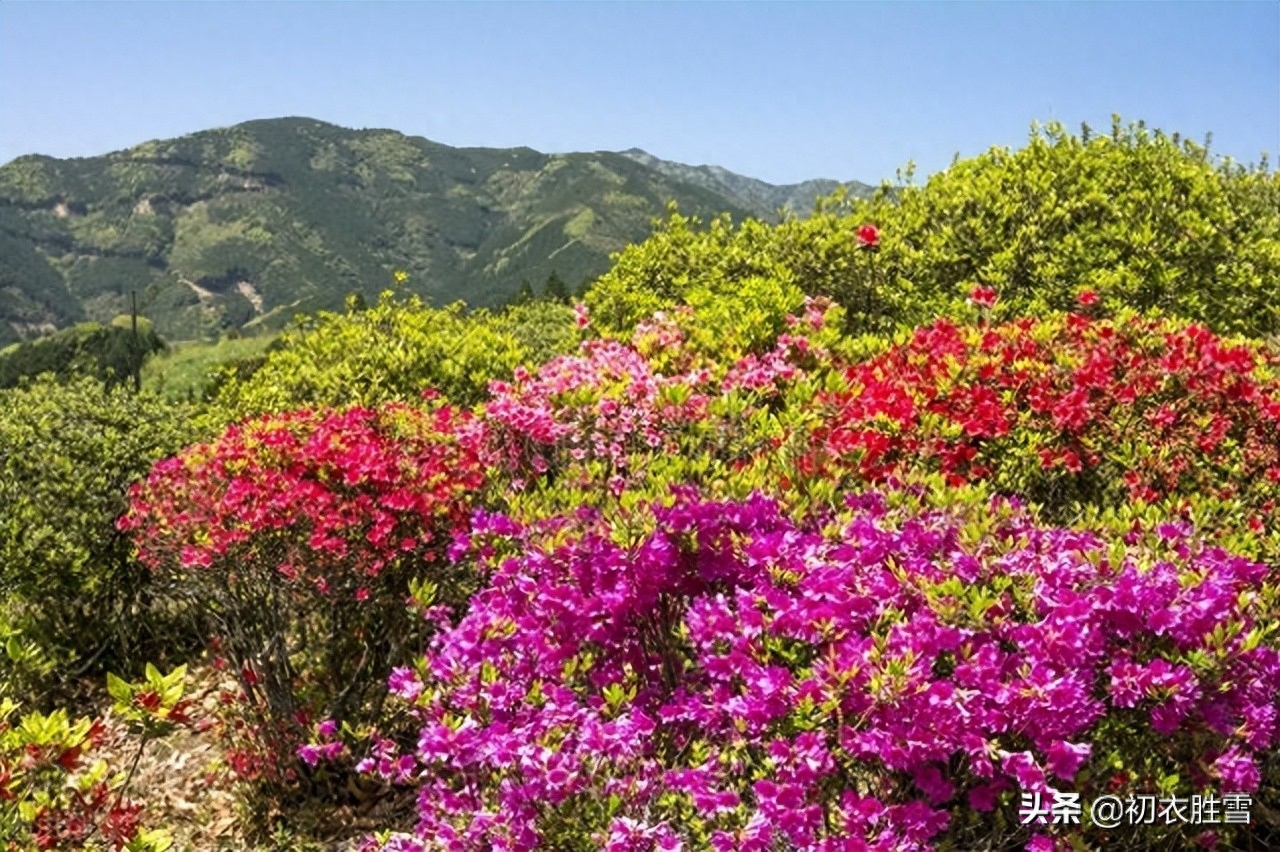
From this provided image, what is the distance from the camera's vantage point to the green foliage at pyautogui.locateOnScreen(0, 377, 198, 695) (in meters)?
7.14

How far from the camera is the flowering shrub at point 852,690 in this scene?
2.93 metres

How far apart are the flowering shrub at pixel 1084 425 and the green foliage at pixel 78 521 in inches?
210

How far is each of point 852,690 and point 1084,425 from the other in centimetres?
301

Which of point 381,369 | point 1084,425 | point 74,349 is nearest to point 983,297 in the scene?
point 1084,425

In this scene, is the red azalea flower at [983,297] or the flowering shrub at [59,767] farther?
the red azalea flower at [983,297]

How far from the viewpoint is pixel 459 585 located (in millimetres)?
5828

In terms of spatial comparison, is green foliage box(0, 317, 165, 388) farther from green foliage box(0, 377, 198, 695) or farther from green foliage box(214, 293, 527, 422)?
green foliage box(0, 377, 198, 695)

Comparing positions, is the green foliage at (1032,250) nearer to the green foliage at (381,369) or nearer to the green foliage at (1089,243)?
the green foliage at (1089,243)

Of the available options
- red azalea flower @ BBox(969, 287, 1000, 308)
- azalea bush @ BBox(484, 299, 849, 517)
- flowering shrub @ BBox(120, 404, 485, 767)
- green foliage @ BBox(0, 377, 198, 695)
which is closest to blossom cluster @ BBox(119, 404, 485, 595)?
flowering shrub @ BBox(120, 404, 485, 767)

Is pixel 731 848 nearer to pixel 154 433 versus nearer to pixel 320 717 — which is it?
pixel 320 717

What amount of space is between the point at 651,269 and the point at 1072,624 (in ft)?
29.7

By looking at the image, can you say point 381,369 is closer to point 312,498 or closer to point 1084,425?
point 312,498

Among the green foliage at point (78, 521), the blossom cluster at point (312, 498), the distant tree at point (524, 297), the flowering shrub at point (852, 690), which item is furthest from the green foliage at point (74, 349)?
the flowering shrub at point (852, 690)

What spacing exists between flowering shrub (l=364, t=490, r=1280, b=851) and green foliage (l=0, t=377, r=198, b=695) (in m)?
4.70
